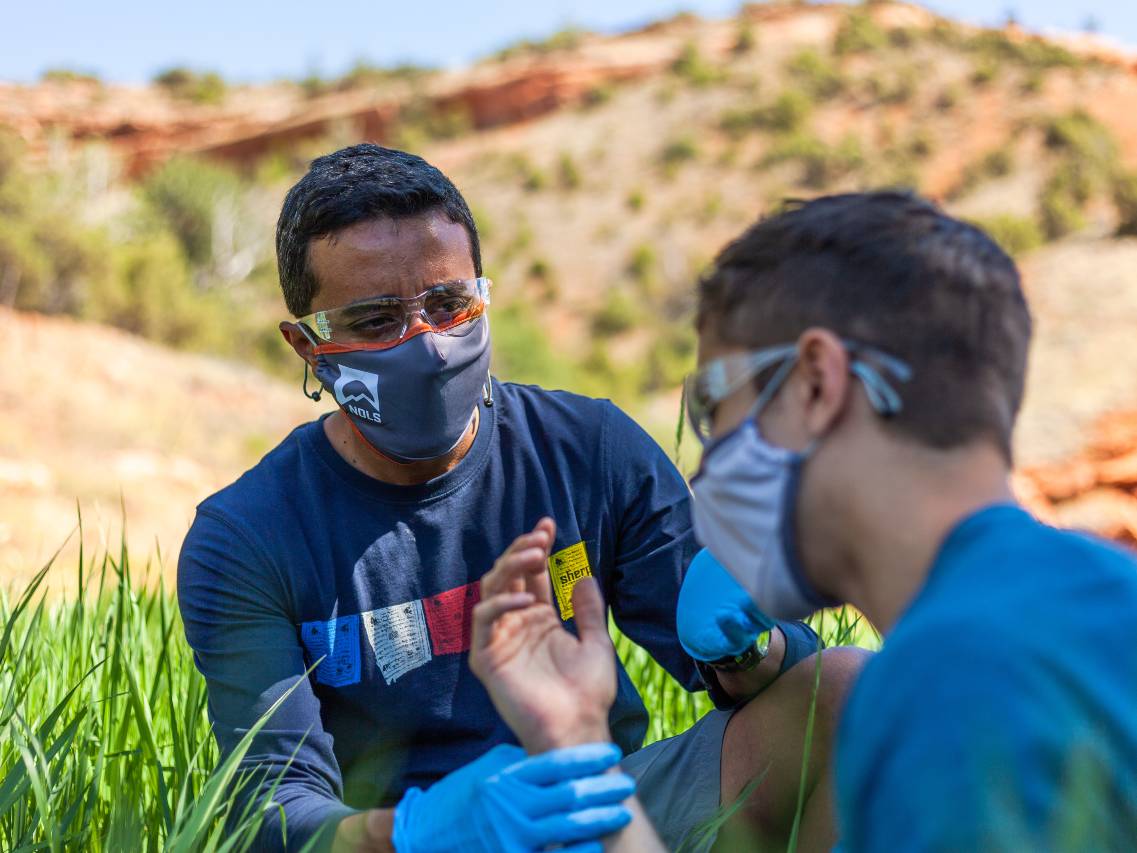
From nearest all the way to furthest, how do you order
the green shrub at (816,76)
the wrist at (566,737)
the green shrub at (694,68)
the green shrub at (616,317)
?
the wrist at (566,737)
the green shrub at (616,317)
the green shrub at (816,76)
the green shrub at (694,68)

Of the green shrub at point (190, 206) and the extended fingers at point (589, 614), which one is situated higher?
the extended fingers at point (589, 614)

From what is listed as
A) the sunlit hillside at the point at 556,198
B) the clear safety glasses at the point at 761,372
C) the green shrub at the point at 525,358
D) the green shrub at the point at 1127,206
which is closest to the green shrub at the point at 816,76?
the sunlit hillside at the point at 556,198

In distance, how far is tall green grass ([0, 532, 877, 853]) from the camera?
1688 millimetres

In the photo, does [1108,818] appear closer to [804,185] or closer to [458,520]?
[458,520]

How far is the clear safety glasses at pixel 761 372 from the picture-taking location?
1.28 m

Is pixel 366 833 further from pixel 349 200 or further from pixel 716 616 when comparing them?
pixel 349 200

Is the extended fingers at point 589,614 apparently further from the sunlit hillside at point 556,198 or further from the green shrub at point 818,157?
the green shrub at point 818,157

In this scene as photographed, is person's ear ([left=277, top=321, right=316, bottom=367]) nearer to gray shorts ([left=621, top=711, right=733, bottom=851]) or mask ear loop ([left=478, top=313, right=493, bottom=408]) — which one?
mask ear loop ([left=478, top=313, right=493, bottom=408])

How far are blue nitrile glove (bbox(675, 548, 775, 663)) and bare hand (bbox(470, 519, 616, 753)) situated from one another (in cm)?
39

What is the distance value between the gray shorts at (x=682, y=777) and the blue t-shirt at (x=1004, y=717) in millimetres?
1038

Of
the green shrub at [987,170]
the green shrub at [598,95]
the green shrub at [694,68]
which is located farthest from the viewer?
the green shrub at [598,95]

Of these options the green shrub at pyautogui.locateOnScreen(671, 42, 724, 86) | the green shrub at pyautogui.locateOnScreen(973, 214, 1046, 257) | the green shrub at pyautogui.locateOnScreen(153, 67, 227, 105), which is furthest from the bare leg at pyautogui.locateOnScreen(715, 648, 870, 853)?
the green shrub at pyautogui.locateOnScreen(153, 67, 227, 105)

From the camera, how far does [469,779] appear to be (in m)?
1.47

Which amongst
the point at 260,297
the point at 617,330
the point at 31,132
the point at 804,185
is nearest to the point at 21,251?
the point at 260,297
